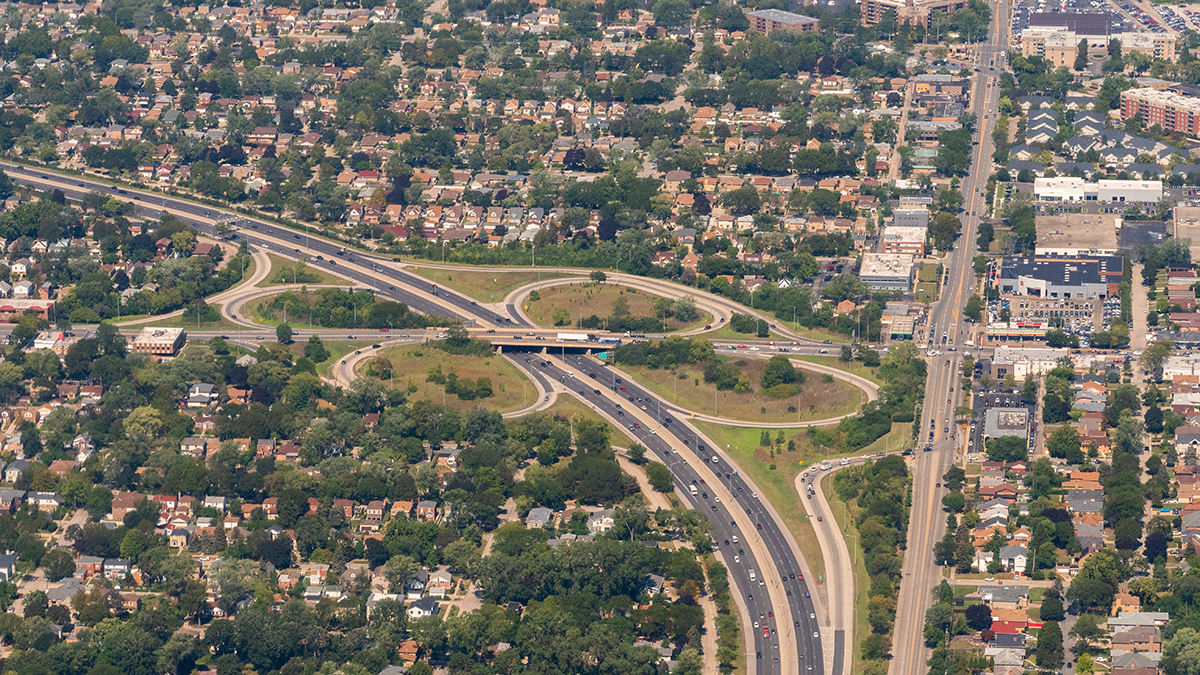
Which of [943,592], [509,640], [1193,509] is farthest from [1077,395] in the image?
[509,640]

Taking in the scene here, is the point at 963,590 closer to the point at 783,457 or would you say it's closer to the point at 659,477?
the point at 783,457

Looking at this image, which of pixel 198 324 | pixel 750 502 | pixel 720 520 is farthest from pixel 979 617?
pixel 198 324

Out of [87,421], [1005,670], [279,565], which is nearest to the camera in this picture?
[1005,670]

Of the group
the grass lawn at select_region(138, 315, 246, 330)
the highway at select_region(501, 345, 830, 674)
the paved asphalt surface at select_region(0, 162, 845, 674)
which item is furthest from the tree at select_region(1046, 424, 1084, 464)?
the grass lawn at select_region(138, 315, 246, 330)

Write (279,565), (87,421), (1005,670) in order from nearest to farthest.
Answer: (1005,670) < (279,565) < (87,421)

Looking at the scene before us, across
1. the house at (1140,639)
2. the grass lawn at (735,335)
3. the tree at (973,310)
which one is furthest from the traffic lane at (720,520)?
the tree at (973,310)

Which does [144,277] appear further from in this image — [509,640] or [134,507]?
[509,640]
